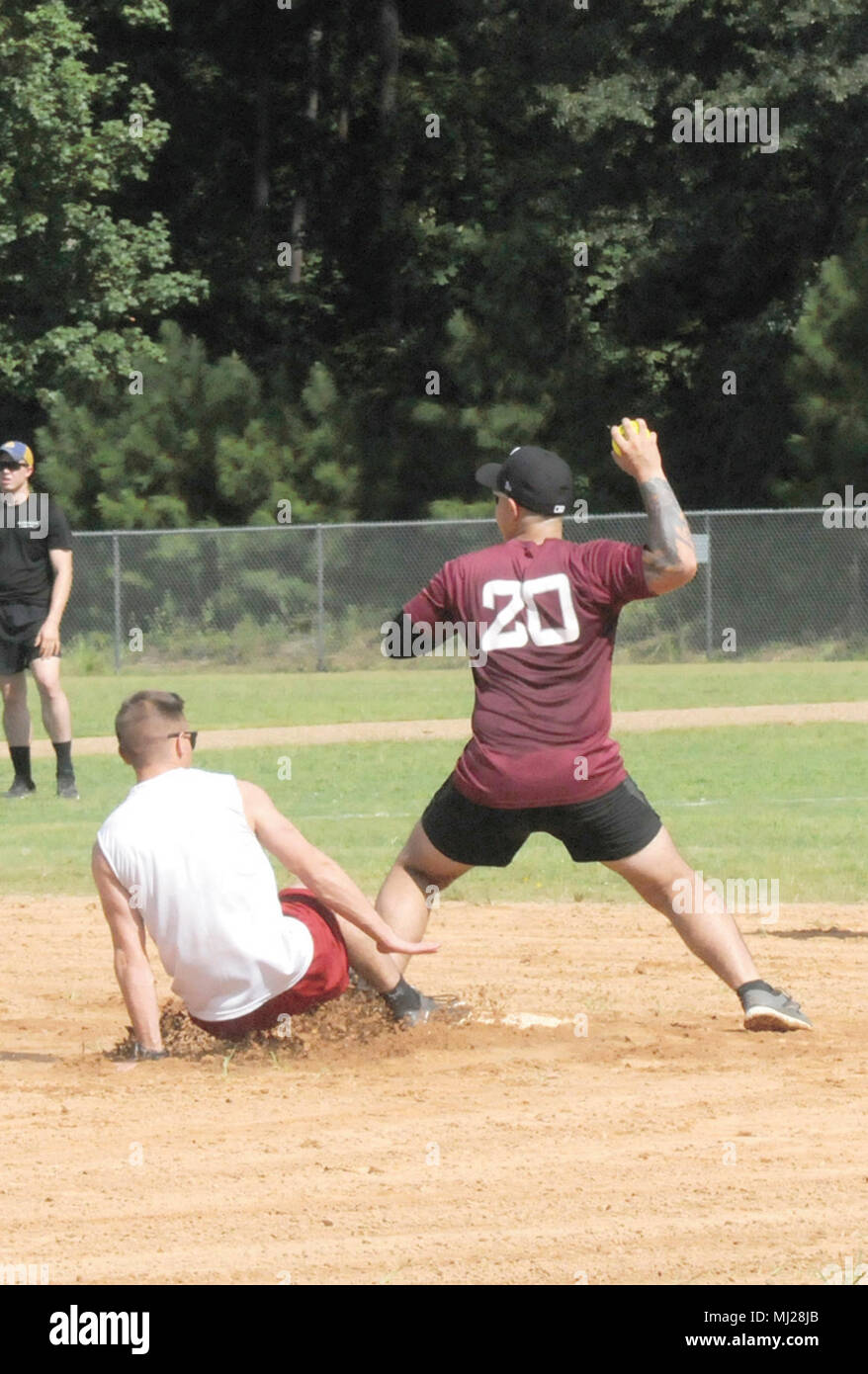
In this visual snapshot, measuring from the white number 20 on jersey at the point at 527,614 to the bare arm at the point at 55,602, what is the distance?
7.54m

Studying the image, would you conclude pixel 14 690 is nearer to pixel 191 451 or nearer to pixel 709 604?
pixel 709 604

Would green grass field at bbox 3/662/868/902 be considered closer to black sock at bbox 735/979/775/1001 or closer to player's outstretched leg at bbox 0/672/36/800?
player's outstretched leg at bbox 0/672/36/800

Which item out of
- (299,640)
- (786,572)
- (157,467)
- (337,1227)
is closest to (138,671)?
(299,640)

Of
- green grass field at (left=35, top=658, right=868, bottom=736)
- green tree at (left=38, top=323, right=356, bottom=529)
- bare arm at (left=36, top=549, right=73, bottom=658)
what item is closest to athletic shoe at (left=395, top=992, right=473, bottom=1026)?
bare arm at (left=36, top=549, right=73, bottom=658)

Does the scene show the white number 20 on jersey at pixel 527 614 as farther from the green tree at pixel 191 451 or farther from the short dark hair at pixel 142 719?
the green tree at pixel 191 451

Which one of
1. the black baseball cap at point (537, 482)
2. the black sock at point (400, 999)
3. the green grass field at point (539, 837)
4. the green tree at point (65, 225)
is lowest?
the green grass field at point (539, 837)

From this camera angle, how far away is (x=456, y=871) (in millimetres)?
6961

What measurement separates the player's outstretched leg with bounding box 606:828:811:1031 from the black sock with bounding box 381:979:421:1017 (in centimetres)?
86

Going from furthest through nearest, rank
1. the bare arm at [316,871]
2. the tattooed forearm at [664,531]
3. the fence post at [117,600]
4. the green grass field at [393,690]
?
the fence post at [117,600]
the green grass field at [393,690]
the bare arm at [316,871]
the tattooed forearm at [664,531]

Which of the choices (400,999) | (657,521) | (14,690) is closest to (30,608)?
(14,690)

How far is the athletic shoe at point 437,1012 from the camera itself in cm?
715

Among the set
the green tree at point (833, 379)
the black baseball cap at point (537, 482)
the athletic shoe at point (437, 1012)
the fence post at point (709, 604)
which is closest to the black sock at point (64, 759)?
the athletic shoe at point (437, 1012)

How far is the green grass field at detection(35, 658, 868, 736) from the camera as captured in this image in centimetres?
2319

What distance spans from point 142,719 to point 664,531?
1.68 meters
